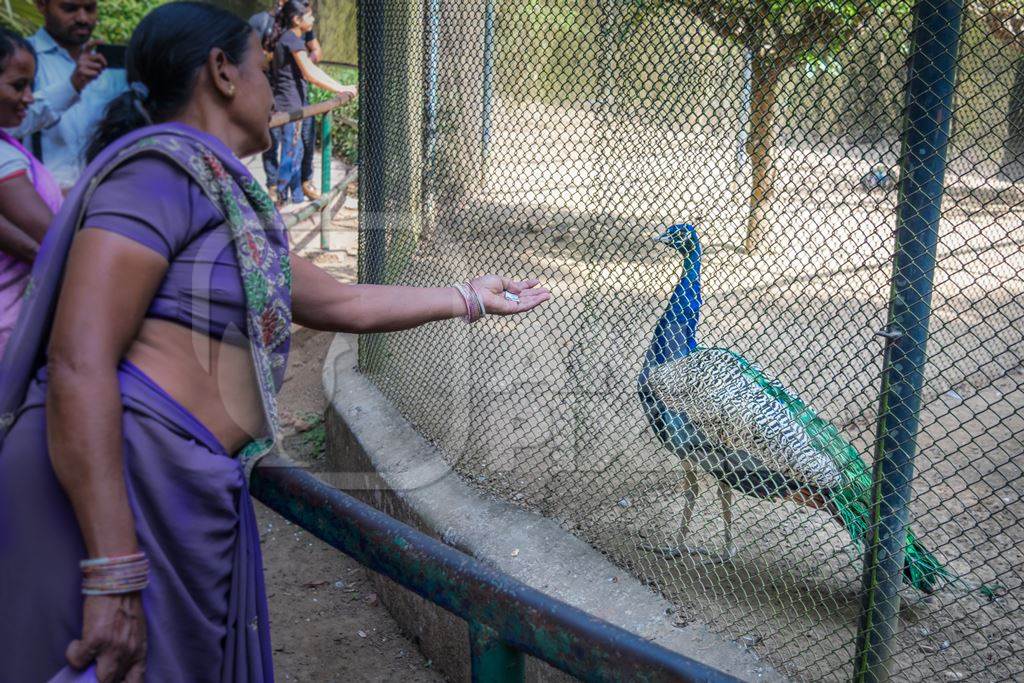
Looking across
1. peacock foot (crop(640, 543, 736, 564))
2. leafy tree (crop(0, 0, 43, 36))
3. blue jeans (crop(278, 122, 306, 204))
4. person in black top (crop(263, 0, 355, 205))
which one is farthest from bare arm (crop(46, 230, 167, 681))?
blue jeans (crop(278, 122, 306, 204))

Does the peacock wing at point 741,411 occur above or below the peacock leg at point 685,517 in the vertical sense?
above

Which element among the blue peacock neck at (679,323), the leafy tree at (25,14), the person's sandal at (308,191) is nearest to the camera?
the blue peacock neck at (679,323)

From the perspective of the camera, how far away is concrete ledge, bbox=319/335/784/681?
2445mm

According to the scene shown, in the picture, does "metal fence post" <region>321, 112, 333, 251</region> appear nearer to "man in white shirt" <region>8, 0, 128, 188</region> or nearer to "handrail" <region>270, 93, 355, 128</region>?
"handrail" <region>270, 93, 355, 128</region>

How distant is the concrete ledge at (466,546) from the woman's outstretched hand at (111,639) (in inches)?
55.8

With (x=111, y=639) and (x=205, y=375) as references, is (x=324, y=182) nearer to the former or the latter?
(x=205, y=375)

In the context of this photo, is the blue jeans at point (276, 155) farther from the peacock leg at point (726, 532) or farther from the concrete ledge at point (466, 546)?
the peacock leg at point (726, 532)

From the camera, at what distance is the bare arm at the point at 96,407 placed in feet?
4.10

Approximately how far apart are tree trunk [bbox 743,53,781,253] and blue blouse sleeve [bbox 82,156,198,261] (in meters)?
1.46

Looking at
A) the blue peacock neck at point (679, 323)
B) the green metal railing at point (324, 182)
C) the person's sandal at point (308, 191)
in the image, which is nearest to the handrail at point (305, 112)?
the green metal railing at point (324, 182)

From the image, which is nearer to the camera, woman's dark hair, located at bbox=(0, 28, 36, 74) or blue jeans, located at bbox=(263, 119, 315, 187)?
woman's dark hair, located at bbox=(0, 28, 36, 74)

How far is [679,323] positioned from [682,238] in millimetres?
487

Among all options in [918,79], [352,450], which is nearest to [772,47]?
[918,79]

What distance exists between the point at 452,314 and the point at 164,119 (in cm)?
66
